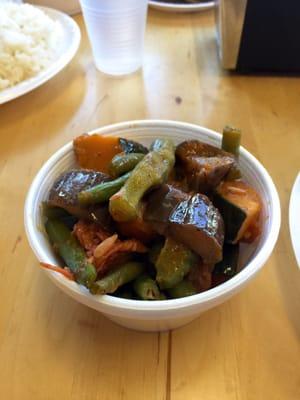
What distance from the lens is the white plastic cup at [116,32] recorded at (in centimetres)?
103

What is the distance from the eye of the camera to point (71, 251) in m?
0.52

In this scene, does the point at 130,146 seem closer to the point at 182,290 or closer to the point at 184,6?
the point at 182,290

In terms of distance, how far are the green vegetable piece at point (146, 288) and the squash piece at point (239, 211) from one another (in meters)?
0.12

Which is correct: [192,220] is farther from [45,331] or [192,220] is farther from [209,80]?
[209,80]

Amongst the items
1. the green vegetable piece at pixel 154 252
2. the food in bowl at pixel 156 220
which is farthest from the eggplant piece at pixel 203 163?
the green vegetable piece at pixel 154 252

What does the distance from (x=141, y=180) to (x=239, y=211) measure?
0.45ft

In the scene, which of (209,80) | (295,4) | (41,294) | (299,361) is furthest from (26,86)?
(299,361)

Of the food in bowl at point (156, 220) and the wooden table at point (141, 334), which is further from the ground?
the food in bowl at point (156, 220)

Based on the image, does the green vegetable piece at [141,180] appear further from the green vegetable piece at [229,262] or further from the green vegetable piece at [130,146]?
the green vegetable piece at [229,262]

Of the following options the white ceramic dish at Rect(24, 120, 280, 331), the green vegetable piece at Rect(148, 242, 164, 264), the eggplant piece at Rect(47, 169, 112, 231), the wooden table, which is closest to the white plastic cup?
the wooden table

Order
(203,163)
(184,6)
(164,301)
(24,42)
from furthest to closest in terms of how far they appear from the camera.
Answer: (184,6)
(24,42)
(203,163)
(164,301)

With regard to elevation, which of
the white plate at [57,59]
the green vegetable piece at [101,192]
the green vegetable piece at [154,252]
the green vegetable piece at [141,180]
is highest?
the green vegetable piece at [141,180]

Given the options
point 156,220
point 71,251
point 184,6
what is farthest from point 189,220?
point 184,6

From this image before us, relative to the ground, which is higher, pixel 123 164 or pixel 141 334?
pixel 123 164
